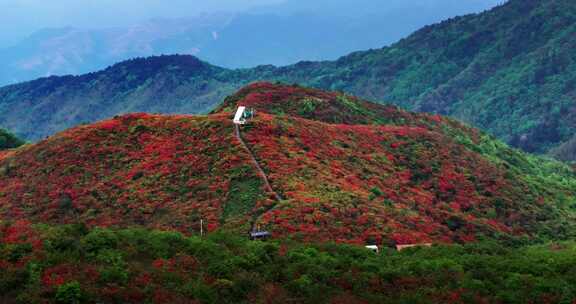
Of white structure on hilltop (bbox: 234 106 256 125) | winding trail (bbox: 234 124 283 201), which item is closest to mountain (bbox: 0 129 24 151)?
white structure on hilltop (bbox: 234 106 256 125)

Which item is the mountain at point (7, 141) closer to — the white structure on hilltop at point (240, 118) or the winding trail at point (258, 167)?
the white structure on hilltop at point (240, 118)

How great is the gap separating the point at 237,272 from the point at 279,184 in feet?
66.9

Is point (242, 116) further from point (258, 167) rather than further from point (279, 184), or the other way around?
point (279, 184)

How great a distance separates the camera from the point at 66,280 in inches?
1178

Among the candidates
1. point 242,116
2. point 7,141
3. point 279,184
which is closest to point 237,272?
point 279,184

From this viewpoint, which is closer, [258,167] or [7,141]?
[258,167]

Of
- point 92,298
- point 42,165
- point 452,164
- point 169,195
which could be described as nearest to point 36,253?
point 92,298

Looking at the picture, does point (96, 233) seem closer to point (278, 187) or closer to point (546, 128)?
point (278, 187)

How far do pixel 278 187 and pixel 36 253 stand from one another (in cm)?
2257

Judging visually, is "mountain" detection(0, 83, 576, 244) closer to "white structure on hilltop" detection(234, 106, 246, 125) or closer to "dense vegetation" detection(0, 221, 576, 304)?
"white structure on hilltop" detection(234, 106, 246, 125)

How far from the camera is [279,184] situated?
173ft

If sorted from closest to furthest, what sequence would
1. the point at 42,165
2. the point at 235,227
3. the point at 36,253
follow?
1. the point at 36,253
2. the point at 235,227
3. the point at 42,165

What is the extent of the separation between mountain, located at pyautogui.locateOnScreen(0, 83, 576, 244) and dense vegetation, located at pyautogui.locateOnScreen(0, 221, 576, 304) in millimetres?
9725

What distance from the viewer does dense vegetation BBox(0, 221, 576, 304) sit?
98.3 ft
